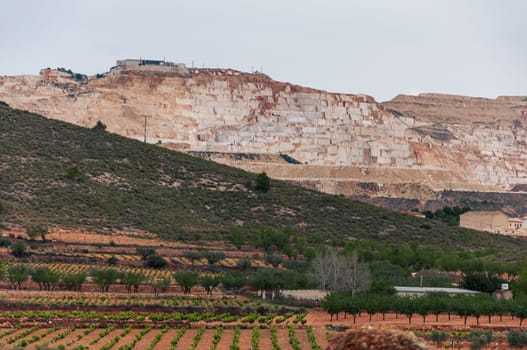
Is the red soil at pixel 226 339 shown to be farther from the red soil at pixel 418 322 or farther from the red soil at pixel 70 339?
the red soil at pixel 70 339

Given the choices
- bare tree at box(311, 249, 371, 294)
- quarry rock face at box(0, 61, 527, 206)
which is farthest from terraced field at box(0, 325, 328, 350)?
quarry rock face at box(0, 61, 527, 206)

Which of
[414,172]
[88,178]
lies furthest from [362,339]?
[414,172]

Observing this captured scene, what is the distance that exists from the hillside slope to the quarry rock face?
42.7 m

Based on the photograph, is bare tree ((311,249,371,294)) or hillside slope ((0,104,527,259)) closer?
bare tree ((311,249,371,294))

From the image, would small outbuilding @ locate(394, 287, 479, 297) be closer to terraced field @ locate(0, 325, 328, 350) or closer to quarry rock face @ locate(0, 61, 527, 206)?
terraced field @ locate(0, 325, 328, 350)

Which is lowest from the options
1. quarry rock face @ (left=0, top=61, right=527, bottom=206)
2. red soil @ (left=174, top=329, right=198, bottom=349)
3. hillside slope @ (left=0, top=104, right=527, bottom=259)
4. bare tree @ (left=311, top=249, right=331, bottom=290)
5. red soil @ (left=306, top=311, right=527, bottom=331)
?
red soil @ (left=306, top=311, right=527, bottom=331)

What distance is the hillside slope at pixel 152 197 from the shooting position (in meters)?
77.6

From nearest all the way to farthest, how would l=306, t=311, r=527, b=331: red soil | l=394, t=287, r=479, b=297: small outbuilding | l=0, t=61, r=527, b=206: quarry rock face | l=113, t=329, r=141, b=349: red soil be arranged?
1. l=113, t=329, r=141, b=349: red soil
2. l=306, t=311, r=527, b=331: red soil
3. l=394, t=287, r=479, b=297: small outbuilding
4. l=0, t=61, r=527, b=206: quarry rock face

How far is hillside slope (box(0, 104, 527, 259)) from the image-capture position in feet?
255

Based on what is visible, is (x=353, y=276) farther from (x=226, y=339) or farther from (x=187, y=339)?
(x=187, y=339)

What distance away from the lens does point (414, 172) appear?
154 m

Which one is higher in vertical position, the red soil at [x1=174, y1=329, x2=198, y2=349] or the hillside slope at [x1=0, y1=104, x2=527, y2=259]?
the hillside slope at [x1=0, y1=104, x2=527, y2=259]

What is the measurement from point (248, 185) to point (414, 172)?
64592 mm

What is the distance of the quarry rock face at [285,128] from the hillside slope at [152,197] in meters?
42.7
